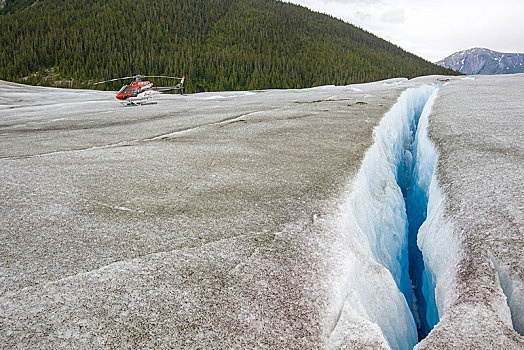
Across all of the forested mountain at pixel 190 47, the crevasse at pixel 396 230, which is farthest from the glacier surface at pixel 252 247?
the forested mountain at pixel 190 47

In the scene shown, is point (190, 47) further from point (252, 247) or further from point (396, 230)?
point (252, 247)

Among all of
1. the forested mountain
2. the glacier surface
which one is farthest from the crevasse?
the forested mountain

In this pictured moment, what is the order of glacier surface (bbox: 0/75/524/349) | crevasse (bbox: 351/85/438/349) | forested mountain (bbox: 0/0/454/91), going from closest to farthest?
glacier surface (bbox: 0/75/524/349), crevasse (bbox: 351/85/438/349), forested mountain (bbox: 0/0/454/91)

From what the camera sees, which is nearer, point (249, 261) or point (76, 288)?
point (76, 288)

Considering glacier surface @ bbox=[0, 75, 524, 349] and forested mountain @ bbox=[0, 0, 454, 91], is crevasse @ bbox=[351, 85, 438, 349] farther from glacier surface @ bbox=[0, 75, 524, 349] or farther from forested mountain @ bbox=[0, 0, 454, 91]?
forested mountain @ bbox=[0, 0, 454, 91]

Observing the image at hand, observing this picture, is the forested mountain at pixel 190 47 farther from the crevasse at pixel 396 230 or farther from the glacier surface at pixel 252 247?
the glacier surface at pixel 252 247

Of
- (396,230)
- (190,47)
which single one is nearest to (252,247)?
(396,230)

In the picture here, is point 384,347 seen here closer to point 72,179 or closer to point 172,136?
point 72,179

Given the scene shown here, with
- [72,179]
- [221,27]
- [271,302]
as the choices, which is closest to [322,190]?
[271,302]
